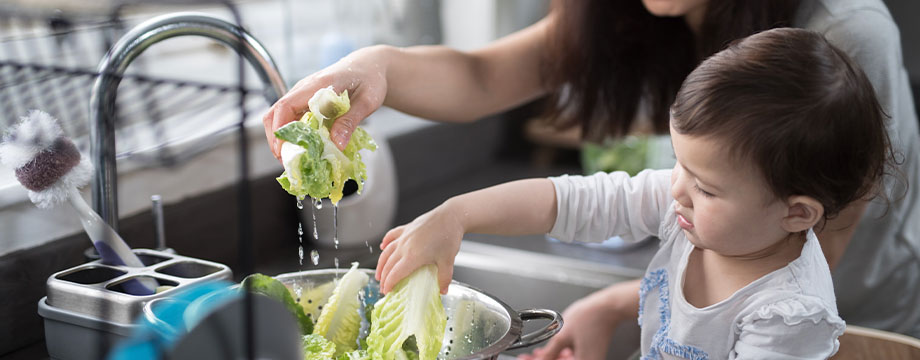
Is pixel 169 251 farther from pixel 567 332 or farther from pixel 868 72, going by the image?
pixel 868 72

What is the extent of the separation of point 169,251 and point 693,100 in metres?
0.66

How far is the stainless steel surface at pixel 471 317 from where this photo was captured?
83 centimetres

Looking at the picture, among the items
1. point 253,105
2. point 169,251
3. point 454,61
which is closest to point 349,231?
point 253,105

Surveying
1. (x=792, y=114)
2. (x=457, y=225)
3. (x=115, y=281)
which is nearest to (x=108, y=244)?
(x=115, y=281)

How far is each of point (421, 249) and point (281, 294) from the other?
154 mm

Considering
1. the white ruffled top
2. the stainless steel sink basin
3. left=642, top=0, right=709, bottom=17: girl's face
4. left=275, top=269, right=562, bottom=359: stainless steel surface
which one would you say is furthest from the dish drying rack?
the stainless steel sink basin

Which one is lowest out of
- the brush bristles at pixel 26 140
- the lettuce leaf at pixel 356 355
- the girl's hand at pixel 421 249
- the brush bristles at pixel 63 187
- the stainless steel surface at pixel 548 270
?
the stainless steel surface at pixel 548 270

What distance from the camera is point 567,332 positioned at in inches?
55.1

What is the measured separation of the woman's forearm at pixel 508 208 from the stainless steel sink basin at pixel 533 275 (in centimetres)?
61

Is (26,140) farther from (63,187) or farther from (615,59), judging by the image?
(615,59)

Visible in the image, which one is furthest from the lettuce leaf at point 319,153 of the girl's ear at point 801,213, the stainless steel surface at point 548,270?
the stainless steel surface at point 548,270

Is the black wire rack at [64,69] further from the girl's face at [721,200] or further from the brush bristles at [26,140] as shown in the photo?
the girl's face at [721,200]

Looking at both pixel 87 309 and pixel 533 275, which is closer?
pixel 87 309

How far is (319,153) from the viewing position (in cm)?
75
